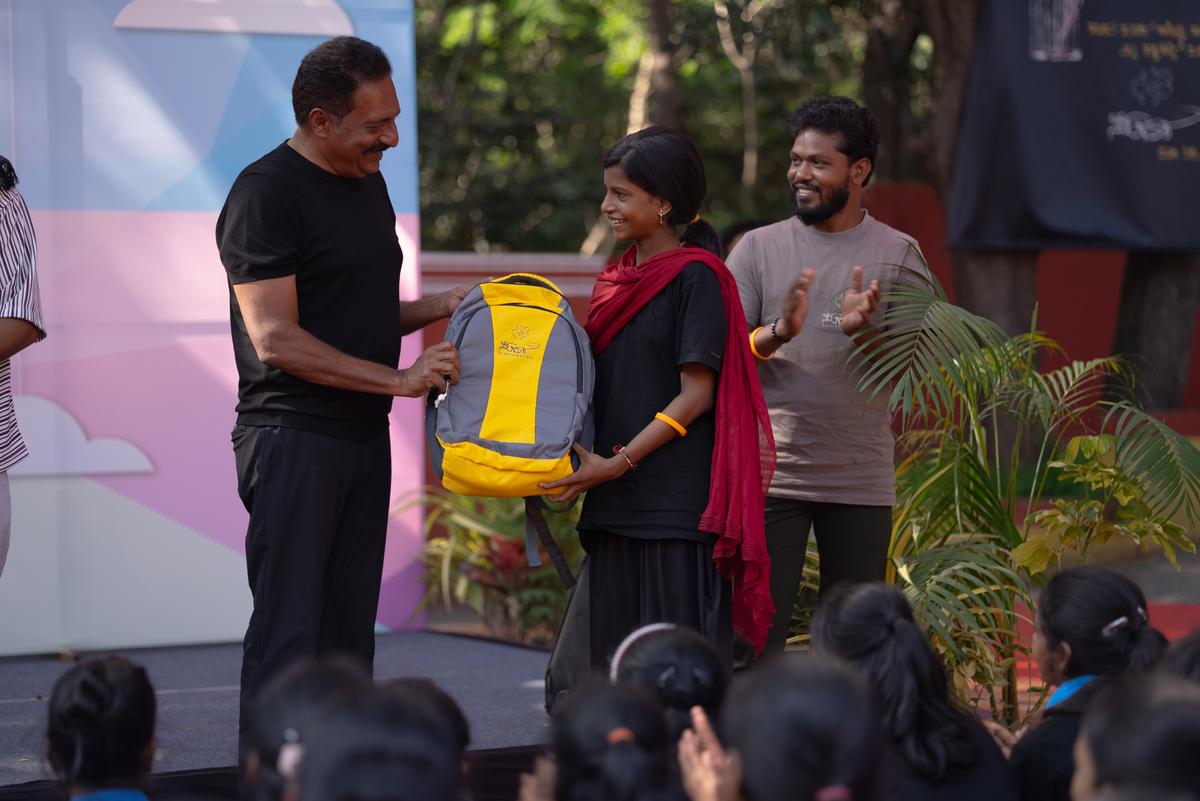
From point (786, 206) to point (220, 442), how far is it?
9.35 metres

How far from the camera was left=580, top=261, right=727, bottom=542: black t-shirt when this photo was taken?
323cm

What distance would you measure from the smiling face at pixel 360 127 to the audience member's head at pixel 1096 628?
1708 mm

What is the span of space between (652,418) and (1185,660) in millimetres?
1285

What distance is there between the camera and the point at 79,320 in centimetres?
533

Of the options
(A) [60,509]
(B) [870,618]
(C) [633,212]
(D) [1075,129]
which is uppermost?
(D) [1075,129]

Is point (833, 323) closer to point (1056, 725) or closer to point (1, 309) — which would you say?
point (1056, 725)

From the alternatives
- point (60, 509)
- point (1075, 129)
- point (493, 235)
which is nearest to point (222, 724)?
point (60, 509)

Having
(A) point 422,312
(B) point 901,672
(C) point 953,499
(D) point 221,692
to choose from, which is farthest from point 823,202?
(D) point 221,692

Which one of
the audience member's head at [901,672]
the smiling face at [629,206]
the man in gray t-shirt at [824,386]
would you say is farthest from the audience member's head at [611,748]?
the man in gray t-shirt at [824,386]

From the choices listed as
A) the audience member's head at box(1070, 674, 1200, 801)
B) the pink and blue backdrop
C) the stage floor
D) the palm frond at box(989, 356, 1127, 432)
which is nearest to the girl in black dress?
the stage floor

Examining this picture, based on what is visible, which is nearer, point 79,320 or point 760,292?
point 760,292

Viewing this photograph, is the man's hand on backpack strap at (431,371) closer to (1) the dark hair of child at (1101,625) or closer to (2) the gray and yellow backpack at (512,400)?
(2) the gray and yellow backpack at (512,400)

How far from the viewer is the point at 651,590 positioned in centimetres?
327

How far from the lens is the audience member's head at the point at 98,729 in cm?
224
